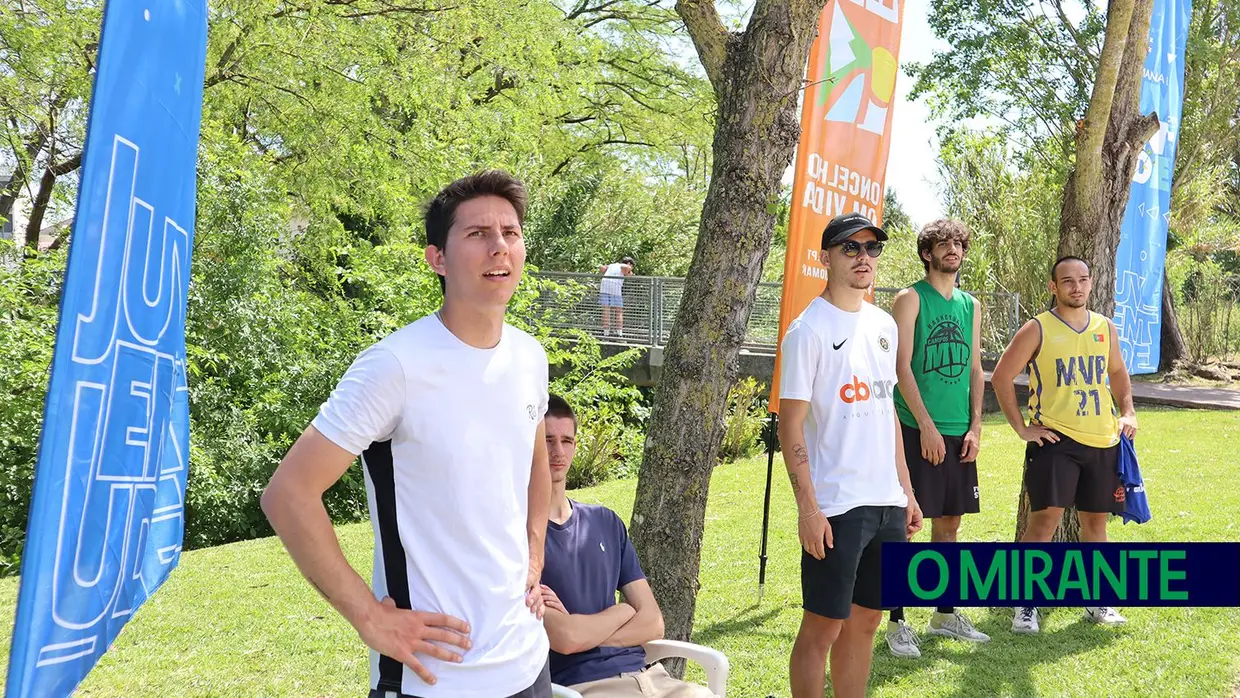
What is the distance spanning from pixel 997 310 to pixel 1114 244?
1336cm

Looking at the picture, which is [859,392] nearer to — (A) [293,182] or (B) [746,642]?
(B) [746,642]

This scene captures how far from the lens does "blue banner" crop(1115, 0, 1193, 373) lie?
941cm

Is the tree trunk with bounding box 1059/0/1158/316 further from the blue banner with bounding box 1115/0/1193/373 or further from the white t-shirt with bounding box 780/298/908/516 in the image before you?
the white t-shirt with bounding box 780/298/908/516

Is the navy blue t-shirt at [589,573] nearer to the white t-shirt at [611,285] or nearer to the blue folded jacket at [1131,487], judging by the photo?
the blue folded jacket at [1131,487]

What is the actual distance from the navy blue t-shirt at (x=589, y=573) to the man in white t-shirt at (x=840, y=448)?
74 cm

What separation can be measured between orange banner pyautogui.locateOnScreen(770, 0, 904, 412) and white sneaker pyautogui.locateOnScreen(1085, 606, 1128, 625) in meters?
2.11

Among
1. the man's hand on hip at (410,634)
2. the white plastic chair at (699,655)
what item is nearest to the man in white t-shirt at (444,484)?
the man's hand on hip at (410,634)

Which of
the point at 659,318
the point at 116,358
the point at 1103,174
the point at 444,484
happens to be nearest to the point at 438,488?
the point at 444,484

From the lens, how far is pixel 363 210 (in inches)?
569

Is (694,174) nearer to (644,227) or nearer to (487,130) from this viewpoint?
(644,227)

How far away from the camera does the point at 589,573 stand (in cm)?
336

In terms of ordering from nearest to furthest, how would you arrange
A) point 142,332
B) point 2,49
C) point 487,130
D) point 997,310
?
point 142,332
point 2,49
point 487,130
point 997,310

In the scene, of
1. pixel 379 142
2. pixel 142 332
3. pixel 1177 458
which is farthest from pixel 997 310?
pixel 142 332

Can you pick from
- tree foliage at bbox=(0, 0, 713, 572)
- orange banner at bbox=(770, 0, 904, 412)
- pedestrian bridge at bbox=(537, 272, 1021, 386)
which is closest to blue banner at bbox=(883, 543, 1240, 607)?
orange banner at bbox=(770, 0, 904, 412)
